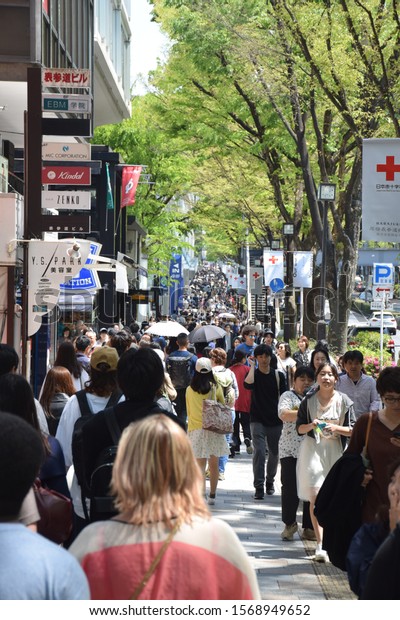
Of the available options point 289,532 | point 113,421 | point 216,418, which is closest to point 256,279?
point 216,418

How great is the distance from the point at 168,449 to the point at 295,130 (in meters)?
23.6

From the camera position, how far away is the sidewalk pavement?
8664 millimetres

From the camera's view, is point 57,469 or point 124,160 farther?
point 124,160

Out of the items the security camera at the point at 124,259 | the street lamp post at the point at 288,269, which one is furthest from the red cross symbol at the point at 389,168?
the security camera at the point at 124,259

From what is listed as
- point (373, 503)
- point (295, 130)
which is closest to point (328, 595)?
point (373, 503)

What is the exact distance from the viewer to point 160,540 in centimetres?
339

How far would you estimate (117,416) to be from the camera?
5887 millimetres

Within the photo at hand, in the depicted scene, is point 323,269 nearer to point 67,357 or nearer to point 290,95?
point 290,95

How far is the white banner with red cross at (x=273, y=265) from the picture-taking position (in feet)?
119

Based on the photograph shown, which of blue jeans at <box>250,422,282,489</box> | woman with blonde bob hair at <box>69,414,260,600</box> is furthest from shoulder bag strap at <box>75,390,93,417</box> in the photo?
blue jeans at <box>250,422,282,489</box>

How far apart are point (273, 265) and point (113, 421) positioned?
101 ft

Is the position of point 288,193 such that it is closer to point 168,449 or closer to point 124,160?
point 124,160

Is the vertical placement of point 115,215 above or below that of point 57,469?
above

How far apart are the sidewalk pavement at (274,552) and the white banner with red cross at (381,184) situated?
→ 3.22 metres
